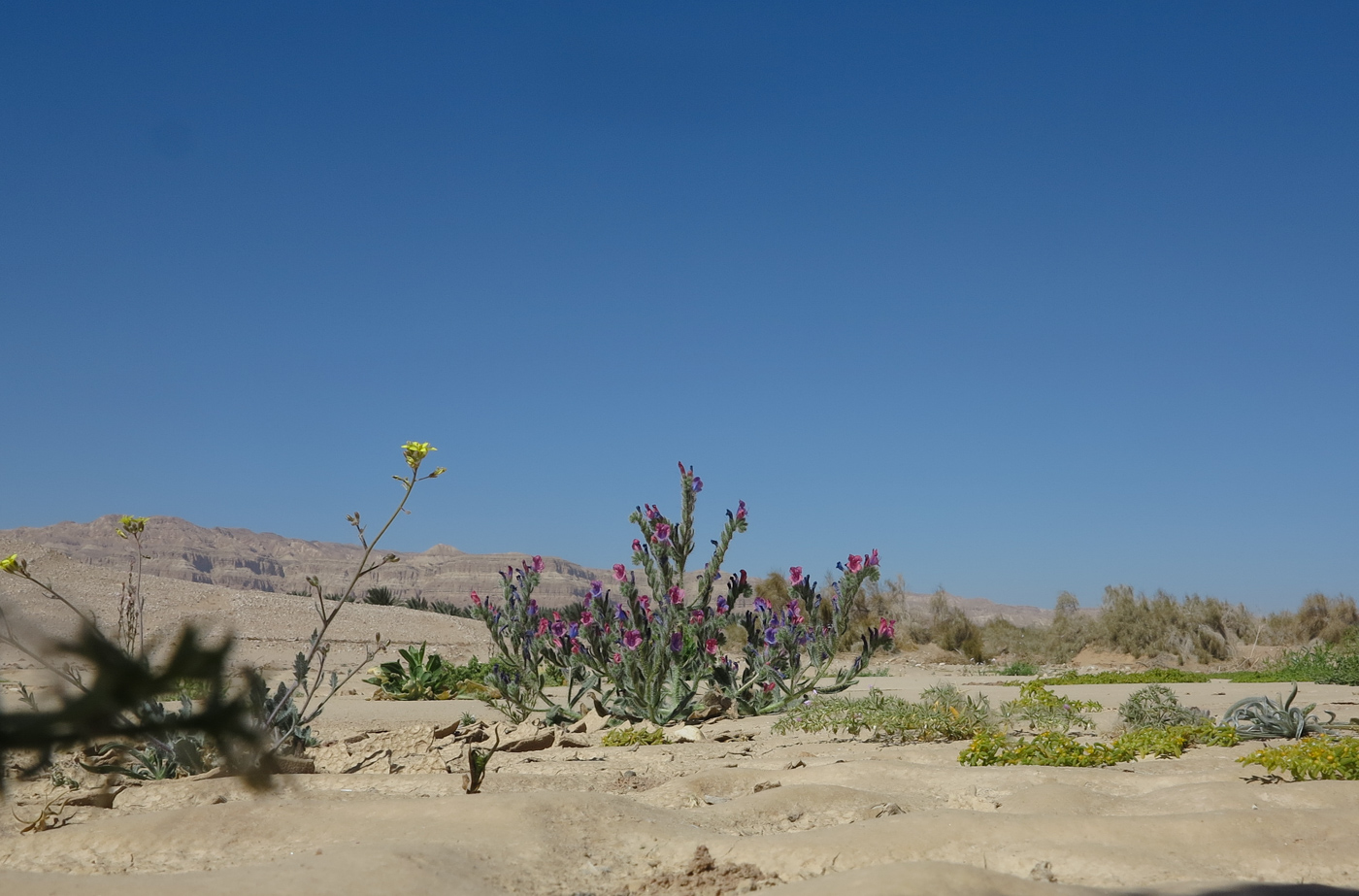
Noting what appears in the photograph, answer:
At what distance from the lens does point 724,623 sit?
9711 mm

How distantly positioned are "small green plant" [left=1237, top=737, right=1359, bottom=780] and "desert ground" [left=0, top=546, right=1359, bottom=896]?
164 mm

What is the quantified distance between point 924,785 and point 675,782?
4.82ft

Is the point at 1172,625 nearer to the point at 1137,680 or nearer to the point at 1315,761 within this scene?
the point at 1137,680

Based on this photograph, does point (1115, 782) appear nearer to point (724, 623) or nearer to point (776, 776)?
point (776, 776)

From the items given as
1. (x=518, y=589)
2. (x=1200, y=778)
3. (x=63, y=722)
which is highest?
(x=518, y=589)

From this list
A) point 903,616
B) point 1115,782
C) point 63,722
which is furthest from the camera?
point 903,616

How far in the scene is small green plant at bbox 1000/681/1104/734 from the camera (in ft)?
26.5

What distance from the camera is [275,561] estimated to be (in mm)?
99875

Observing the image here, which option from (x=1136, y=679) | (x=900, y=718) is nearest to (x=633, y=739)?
(x=900, y=718)

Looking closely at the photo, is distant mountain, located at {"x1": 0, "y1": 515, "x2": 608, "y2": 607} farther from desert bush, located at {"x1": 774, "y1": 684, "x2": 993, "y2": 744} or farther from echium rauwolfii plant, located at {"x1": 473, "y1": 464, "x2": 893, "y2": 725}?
desert bush, located at {"x1": 774, "y1": 684, "x2": 993, "y2": 744}

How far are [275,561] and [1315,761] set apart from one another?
105 m

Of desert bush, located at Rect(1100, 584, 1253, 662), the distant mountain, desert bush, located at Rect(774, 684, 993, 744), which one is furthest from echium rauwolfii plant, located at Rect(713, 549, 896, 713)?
the distant mountain

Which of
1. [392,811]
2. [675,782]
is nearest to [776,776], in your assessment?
[675,782]

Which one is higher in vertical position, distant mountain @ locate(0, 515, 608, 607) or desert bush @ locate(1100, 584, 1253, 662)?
distant mountain @ locate(0, 515, 608, 607)
